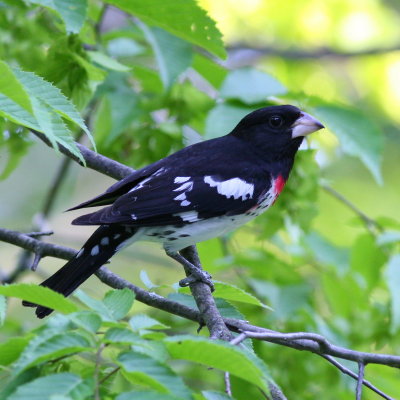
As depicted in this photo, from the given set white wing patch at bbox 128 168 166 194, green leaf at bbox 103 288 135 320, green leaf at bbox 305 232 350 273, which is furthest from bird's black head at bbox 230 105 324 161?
green leaf at bbox 103 288 135 320

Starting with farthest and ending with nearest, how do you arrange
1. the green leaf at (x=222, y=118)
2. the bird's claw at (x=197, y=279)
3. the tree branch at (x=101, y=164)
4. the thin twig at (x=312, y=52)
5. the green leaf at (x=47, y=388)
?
1. the thin twig at (x=312, y=52)
2. the green leaf at (x=222, y=118)
3. the tree branch at (x=101, y=164)
4. the bird's claw at (x=197, y=279)
5. the green leaf at (x=47, y=388)

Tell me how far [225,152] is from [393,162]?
456cm

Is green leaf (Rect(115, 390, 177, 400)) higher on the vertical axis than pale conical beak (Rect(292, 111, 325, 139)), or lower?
lower

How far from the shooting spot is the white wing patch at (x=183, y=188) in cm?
281

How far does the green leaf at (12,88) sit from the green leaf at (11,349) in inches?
18.1

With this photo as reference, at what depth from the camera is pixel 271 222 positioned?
10.6ft

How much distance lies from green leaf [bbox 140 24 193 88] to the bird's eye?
467mm

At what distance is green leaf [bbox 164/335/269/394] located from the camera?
133 cm

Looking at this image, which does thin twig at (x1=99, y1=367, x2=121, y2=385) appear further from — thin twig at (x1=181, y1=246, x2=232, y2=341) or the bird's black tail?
the bird's black tail

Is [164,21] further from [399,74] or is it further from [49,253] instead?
[399,74]

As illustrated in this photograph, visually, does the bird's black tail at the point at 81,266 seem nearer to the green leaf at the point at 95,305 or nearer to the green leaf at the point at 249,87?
the green leaf at the point at 249,87

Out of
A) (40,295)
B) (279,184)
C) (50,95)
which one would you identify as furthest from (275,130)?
(40,295)

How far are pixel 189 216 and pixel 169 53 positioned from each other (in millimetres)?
670

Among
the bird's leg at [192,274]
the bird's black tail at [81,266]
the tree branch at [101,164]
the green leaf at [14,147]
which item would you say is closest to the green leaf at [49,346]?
the bird's leg at [192,274]
